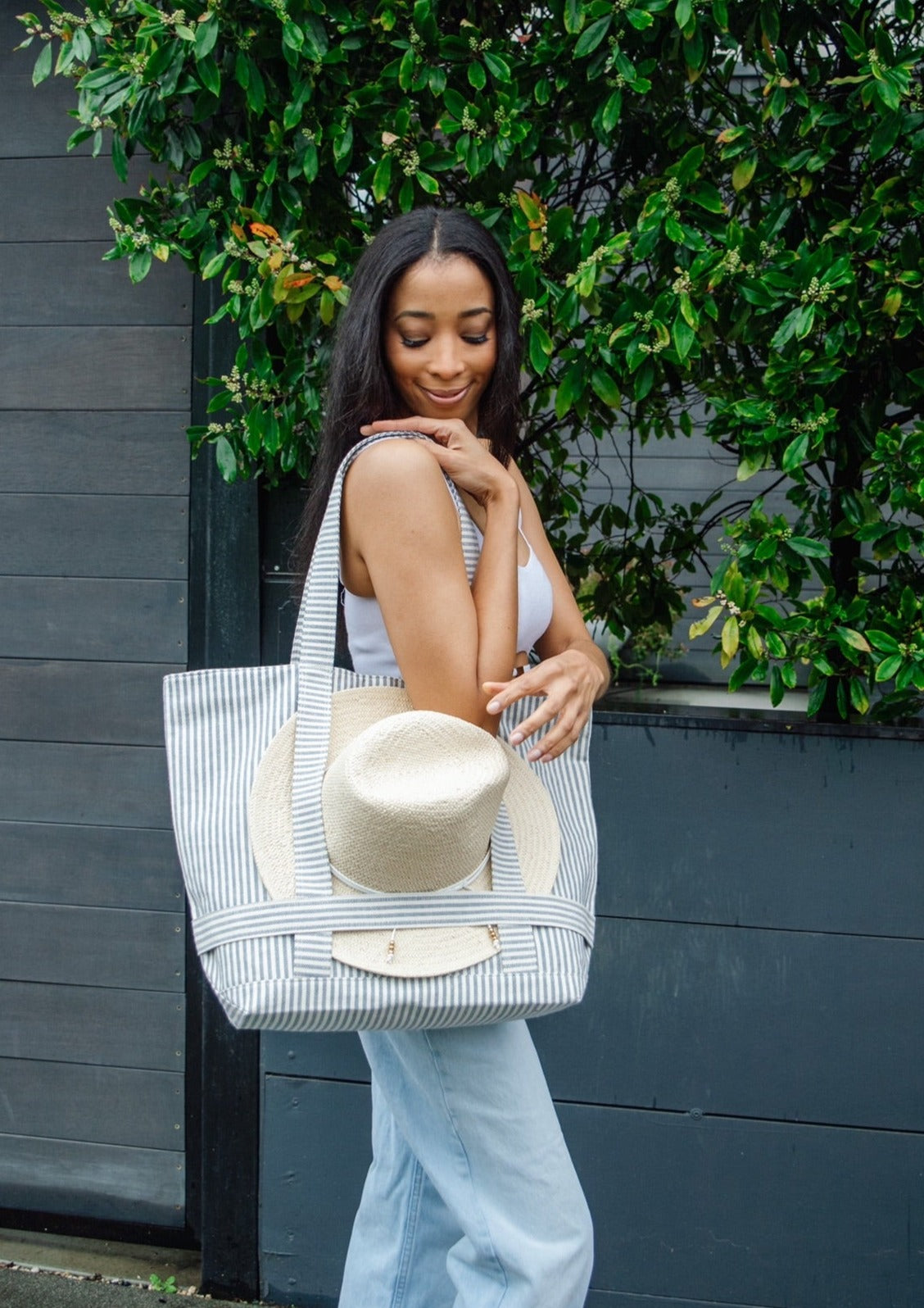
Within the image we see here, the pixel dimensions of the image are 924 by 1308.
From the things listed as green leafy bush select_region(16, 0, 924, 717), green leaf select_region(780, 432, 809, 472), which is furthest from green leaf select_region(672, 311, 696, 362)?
green leaf select_region(780, 432, 809, 472)

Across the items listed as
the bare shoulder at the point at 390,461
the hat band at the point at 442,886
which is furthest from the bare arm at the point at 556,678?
the bare shoulder at the point at 390,461

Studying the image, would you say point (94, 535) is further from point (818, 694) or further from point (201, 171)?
point (818, 694)

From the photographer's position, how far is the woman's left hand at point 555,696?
5.52ft

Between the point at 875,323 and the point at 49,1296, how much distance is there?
2.69 meters

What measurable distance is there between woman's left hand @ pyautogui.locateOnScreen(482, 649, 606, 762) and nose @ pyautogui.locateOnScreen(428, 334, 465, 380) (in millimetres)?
422

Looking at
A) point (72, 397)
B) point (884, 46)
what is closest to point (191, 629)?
point (72, 397)

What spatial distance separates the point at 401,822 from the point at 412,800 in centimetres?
3

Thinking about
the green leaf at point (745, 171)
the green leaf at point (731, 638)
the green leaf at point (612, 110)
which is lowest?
the green leaf at point (731, 638)

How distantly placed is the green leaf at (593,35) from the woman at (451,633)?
0.57 metres

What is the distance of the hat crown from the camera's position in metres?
1.56

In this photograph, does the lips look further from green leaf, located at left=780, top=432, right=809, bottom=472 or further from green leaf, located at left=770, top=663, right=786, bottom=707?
green leaf, located at left=770, top=663, right=786, bottom=707

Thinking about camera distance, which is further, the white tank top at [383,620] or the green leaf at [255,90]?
the green leaf at [255,90]

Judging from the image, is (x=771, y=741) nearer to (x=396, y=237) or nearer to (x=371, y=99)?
(x=396, y=237)

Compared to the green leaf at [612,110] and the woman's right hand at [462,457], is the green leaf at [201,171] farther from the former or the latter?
the woman's right hand at [462,457]
